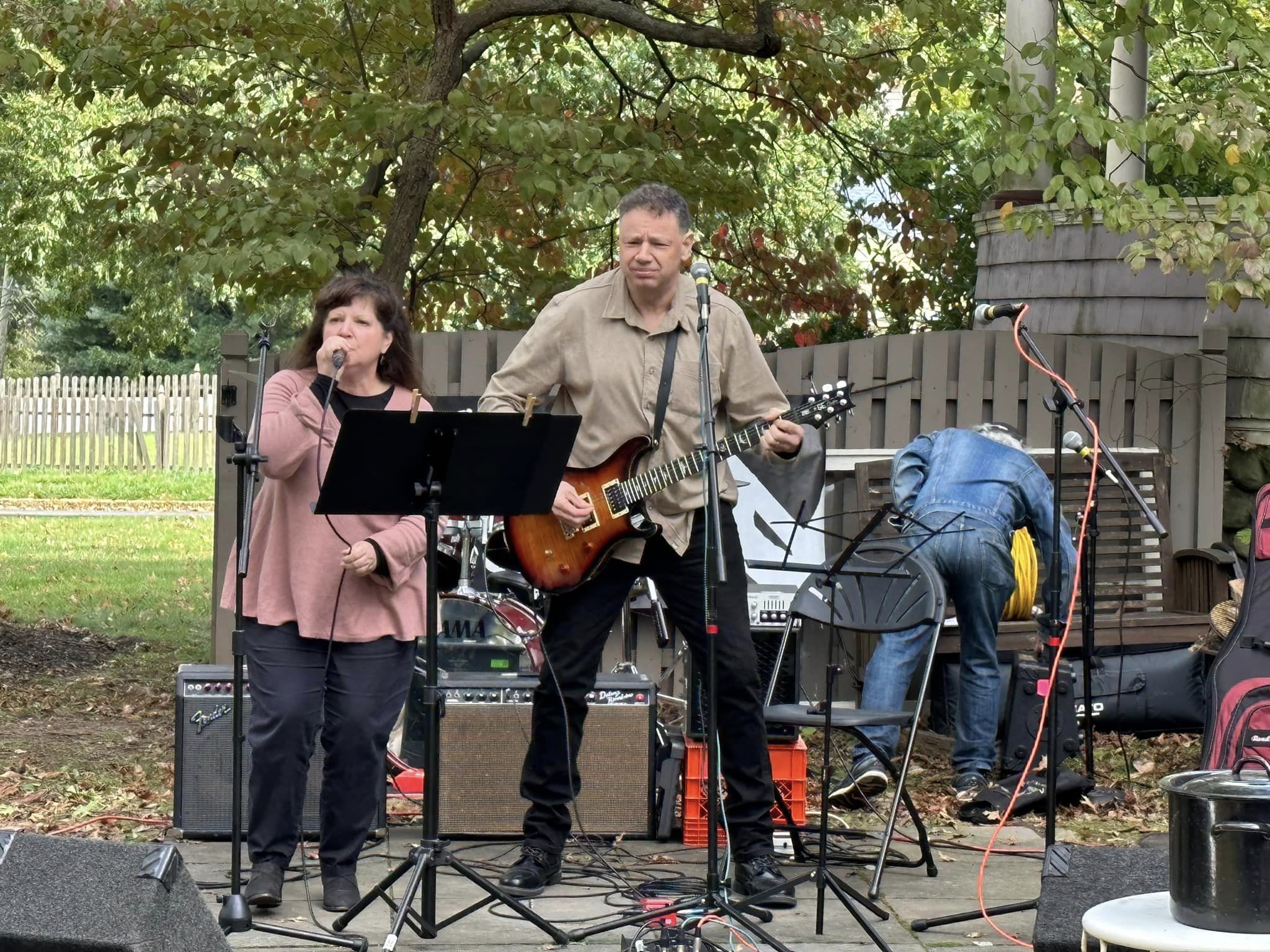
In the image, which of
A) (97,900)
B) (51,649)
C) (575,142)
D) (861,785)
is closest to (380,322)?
(97,900)

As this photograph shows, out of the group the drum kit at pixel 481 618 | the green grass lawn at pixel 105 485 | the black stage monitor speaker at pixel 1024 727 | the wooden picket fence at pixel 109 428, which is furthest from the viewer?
the wooden picket fence at pixel 109 428

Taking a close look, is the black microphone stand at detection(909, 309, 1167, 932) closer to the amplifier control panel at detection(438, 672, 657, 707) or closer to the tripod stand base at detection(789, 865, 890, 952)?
the tripod stand base at detection(789, 865, 890, 952)

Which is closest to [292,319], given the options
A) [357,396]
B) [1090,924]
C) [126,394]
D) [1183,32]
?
[126,394]

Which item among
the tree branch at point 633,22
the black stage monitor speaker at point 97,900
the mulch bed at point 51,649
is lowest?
the mulch bed at point 51,649

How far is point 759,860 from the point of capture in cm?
534

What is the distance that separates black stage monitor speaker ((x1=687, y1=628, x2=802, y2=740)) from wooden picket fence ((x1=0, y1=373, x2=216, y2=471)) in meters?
18.0

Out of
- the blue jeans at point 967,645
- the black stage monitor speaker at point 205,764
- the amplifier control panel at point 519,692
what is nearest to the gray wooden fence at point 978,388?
the blue jeans at point 967,645

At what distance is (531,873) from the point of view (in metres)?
5.27

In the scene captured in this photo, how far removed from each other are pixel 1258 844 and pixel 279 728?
2.90 m

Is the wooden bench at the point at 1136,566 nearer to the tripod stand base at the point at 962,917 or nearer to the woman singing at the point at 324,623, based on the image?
the tripod stand base at the point at 962,917

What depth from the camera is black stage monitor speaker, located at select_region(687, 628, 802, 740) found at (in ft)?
20.3

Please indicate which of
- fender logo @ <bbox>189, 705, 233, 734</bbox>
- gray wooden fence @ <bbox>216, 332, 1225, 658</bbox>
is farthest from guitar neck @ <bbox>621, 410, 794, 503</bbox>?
gray wooden fence @ <bbox>216, 332, 1225, 658</bbox>

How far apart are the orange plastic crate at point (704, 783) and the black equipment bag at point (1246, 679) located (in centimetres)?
145

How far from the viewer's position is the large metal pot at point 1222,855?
332 centimetres
